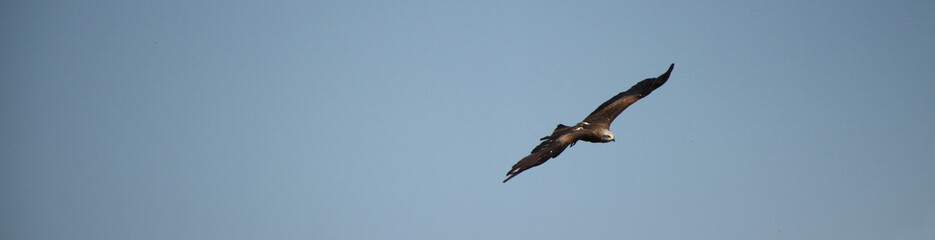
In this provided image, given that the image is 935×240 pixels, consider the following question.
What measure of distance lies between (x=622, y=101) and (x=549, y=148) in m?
8.58

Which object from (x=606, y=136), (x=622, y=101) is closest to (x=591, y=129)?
(x=606, y=136)

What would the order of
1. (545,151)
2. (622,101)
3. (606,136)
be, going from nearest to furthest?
(545,151), (606,136), (622,101)

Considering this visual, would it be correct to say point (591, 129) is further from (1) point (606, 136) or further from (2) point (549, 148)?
(2) point (549, 148)

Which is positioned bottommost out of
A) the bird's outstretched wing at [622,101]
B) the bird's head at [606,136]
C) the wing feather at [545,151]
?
the wing feather at [545,151]

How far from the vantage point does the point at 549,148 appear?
114 ft

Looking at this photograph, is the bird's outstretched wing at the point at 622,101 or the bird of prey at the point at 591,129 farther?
the bird's outstretched wing at the point at 622,101

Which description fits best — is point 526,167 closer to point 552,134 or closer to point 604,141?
point 552,134

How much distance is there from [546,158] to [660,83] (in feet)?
38.0

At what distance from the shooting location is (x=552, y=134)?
37.1m

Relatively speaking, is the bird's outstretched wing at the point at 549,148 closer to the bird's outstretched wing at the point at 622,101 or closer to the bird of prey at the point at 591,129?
the bird of prey at the point at 591,129

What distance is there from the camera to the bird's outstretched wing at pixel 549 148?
32031 mm

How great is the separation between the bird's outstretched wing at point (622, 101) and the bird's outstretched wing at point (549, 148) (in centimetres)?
321

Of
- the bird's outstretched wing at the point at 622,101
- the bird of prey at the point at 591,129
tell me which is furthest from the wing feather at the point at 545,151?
the bird's outstretched wing at the point at 622,101

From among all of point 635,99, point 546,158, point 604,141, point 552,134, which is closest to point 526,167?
point 546,158
